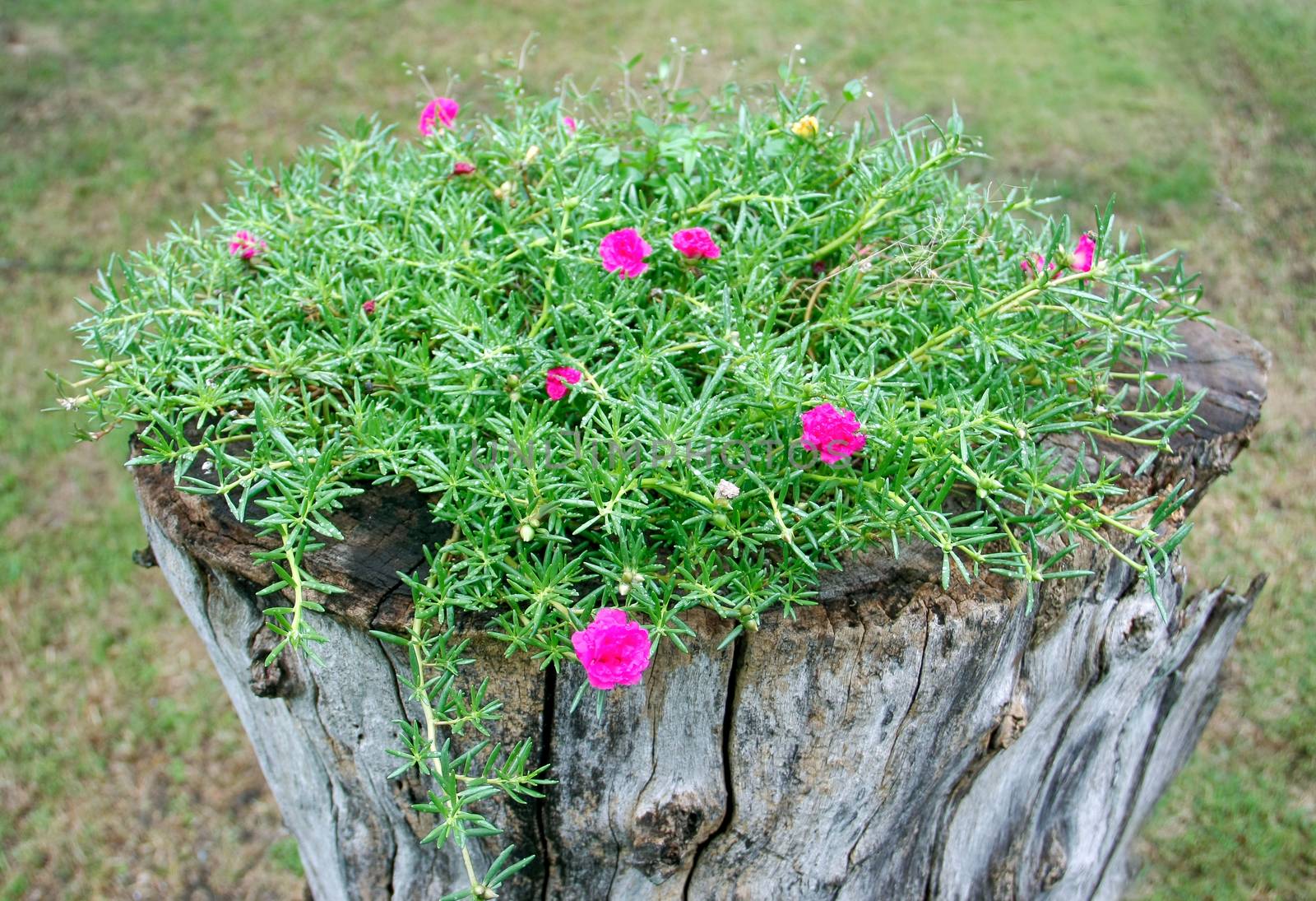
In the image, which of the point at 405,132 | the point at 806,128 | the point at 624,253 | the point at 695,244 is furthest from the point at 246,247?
the point at 405,132

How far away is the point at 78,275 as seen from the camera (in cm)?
512

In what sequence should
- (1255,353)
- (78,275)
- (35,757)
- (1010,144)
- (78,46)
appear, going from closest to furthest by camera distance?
(1255,353)
(35,757)
(78,275)
(1010,144)
(78,46)

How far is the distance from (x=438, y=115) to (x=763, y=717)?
54.3 inches

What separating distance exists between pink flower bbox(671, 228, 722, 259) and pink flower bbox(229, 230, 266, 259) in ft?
2.79

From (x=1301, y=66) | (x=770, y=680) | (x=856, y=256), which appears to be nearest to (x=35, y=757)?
(x=770, y=680)

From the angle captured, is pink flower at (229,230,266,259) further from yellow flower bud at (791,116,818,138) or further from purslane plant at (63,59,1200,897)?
yellow flower bud at (791,116,818,138)

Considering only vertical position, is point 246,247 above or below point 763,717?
above

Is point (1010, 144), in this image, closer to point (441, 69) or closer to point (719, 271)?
point (441, 69)

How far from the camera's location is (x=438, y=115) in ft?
7.17

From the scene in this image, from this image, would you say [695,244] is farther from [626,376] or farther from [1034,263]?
[1034,263]

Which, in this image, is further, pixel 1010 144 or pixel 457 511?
pixel 1010 144

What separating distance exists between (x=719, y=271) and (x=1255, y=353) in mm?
1247

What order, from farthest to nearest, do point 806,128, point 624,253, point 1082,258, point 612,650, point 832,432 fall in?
point 806,128, point 624,253, point 1082,258, point 832,432, point 612,650

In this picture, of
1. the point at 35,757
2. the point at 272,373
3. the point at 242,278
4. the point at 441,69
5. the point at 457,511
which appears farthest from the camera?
the point at 441,69
